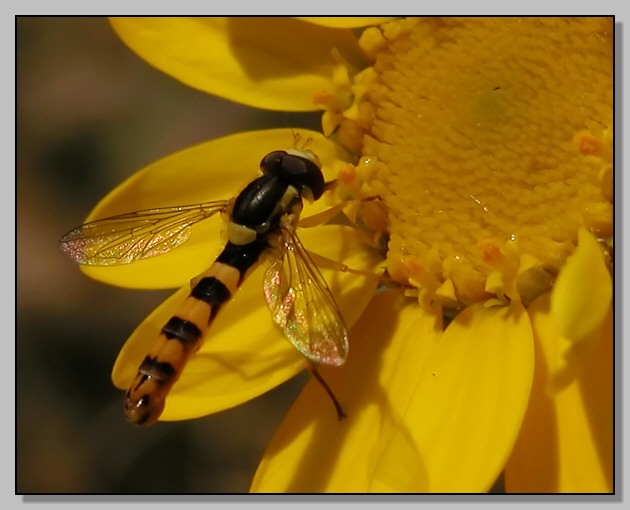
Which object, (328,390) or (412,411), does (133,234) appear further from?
(412,411)

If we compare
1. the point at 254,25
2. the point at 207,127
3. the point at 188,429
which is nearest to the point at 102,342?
the point at 188,429

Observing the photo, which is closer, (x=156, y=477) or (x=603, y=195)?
(x=603, y=195)

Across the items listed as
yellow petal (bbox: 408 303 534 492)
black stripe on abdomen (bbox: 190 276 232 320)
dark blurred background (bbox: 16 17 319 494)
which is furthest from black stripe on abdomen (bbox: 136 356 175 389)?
dark blurred background (bbox: 16 17 319 494)

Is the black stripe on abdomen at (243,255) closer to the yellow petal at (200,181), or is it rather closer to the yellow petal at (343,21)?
the yellow petal at (200,181)

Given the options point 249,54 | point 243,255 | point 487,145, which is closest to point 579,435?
point 487,145

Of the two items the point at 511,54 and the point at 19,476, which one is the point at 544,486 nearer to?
the point at 511,54

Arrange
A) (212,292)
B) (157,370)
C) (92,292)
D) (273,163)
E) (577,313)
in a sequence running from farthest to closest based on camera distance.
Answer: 1. (92,292)
2. (273,163)
3. (212,292)
4. (157,370)
5. (577,313)

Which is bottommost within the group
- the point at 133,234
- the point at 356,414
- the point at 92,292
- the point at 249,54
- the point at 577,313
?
the point at 92,292
